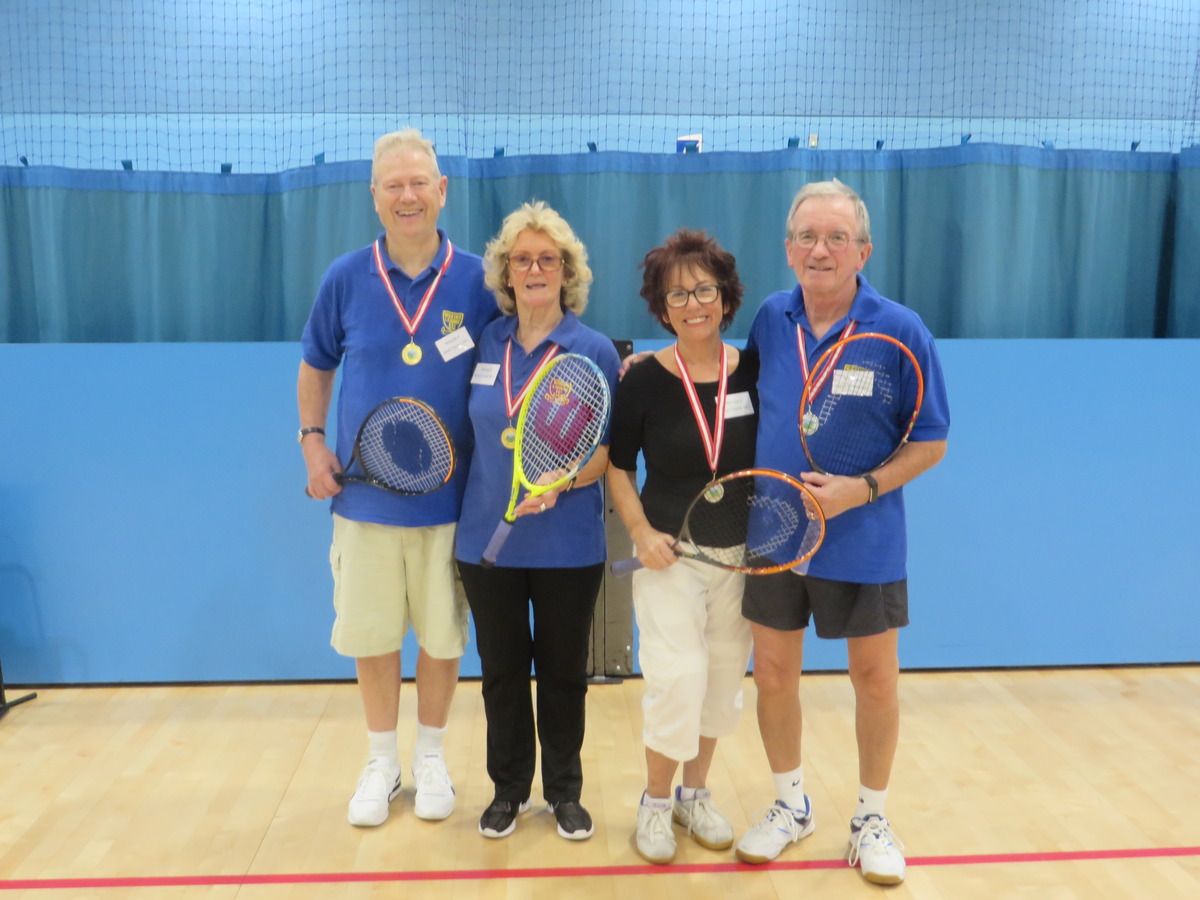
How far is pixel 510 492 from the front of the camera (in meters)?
2.71

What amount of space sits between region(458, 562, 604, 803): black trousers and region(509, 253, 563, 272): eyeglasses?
843 mm

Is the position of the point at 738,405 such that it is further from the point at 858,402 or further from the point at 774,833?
the point at 774,833

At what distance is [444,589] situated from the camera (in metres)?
2.97

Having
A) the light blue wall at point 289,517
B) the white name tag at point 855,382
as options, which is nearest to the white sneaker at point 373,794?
the light blue wall at point 289,517

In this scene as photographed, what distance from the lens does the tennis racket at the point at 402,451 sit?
280cm

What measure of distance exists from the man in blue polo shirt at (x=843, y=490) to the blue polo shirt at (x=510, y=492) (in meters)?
0.48

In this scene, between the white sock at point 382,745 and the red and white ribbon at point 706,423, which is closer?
the red and white ribbon at point 706,423

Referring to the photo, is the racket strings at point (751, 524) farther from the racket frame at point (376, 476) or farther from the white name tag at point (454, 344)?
the white name tag at point (454, 344)

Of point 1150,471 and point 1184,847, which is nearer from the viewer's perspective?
point 1184,847

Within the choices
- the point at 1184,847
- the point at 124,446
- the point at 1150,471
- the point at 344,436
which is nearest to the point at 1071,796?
the point at 1184,847

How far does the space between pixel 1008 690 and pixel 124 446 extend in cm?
394

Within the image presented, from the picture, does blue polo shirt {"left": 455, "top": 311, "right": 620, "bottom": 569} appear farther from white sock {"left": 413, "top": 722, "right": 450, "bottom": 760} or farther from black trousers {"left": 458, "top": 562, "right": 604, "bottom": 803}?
white sock {"left": 413, "top": 722, "right": 450, "bottom": 760}

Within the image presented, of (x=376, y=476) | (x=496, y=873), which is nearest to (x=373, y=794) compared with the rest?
(x=496, y=873)

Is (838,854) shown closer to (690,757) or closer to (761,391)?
(690,757)
